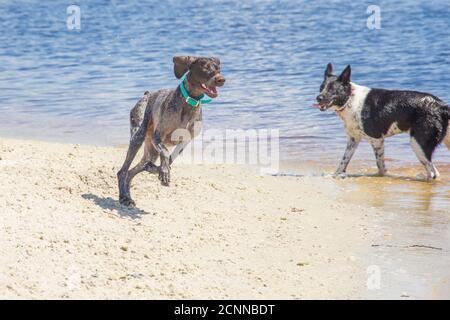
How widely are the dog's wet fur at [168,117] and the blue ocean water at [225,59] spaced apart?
145 inches

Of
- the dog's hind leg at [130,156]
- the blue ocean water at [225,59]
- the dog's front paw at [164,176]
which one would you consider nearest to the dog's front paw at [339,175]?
the blue ocean water at [225,59]

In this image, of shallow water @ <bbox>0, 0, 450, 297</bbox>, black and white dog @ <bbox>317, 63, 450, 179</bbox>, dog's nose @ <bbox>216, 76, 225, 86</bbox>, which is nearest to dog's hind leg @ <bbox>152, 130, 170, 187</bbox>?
dog's nose @ <bbox>216, 76, 225, 86</bbox>

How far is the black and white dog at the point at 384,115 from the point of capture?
1024 centimetres

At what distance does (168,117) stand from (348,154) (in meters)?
3.60

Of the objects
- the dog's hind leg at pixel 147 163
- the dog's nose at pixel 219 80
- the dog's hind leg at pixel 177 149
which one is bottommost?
the dog's hind leg at pixel 147 163

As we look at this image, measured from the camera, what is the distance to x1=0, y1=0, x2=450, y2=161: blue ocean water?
13.2 metres

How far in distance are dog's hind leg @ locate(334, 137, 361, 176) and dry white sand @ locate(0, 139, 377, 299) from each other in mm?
1012

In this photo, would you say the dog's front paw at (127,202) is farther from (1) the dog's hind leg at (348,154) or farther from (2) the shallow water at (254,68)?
Result: (1) the dog's hind leg at (348,154)

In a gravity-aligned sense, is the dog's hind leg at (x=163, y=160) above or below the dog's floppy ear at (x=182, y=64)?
below

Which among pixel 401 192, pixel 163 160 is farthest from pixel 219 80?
pixel 401 192

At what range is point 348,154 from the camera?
1059 cm

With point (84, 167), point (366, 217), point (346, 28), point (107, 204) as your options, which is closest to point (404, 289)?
point (366, 217)

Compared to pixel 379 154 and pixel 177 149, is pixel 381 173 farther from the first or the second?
pixel 177 149
